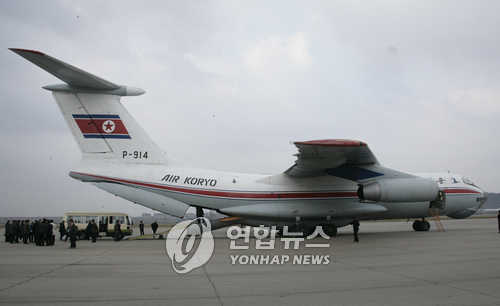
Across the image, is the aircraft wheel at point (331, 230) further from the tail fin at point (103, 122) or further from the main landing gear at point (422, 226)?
the tail fin at point (103, 122)

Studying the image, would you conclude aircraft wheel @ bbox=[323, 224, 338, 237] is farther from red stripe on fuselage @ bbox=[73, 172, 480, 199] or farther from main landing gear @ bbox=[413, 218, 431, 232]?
main landing gear @ bbox=[413, 218, 431, 232]

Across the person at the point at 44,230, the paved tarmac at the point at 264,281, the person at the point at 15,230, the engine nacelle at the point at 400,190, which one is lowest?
the person at the point at 15,230

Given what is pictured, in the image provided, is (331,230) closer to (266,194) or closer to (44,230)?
(266,194)

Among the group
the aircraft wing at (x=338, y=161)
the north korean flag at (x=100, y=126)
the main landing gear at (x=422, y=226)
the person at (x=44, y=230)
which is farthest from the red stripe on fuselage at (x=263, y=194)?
the person at (x=44, y=230)

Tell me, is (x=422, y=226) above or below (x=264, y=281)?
below

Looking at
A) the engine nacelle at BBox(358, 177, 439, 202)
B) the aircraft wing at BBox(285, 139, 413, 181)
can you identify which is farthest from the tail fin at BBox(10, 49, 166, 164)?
the engine nacelle at BBox(358, 177, 439, 202)

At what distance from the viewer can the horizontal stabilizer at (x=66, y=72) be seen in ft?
34.2

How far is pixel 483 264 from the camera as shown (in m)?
7.17

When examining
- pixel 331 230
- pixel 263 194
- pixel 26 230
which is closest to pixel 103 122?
pixel 26 230

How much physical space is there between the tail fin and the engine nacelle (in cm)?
728

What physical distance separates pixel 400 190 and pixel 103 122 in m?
9.94

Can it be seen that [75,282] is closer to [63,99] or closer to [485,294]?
[485,294]

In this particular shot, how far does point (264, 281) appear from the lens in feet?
20.0

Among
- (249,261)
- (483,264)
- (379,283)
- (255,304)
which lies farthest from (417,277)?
(249,261)
